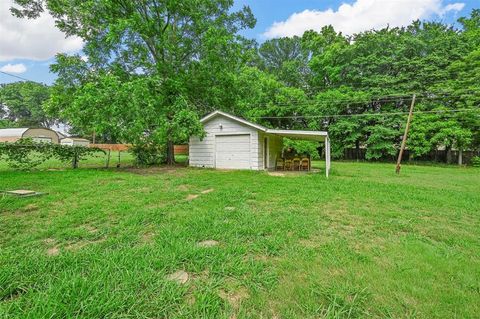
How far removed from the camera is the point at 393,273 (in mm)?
2355

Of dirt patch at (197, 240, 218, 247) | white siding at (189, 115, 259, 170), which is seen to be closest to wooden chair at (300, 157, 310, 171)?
white siding at (189, 115, 259, 170)

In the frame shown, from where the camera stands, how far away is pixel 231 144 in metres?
11.9

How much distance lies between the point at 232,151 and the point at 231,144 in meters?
0.34

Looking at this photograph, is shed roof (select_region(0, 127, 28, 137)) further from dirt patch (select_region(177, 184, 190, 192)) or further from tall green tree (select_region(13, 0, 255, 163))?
dirt patch (select_region(177, 184, 190, 192))

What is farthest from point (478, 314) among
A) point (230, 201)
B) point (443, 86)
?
point (443, 86)

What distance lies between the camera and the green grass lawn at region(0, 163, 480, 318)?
1.85m

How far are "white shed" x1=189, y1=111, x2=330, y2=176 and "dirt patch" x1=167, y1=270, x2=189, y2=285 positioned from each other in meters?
9.09

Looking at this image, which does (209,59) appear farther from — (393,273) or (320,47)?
(320,47)

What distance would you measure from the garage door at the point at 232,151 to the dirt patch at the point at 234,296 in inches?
374

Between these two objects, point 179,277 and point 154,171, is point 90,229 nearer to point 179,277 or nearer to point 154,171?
point 179,277

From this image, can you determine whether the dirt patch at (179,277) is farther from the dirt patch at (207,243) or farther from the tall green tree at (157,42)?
the tall green tree at (157,42)

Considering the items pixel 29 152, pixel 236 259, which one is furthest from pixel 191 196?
pixel 29 152

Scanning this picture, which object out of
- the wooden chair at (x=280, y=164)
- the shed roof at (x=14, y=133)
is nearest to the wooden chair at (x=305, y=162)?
the wooden chair at (x=280, y=164)

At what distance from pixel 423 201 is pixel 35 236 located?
713 cm
